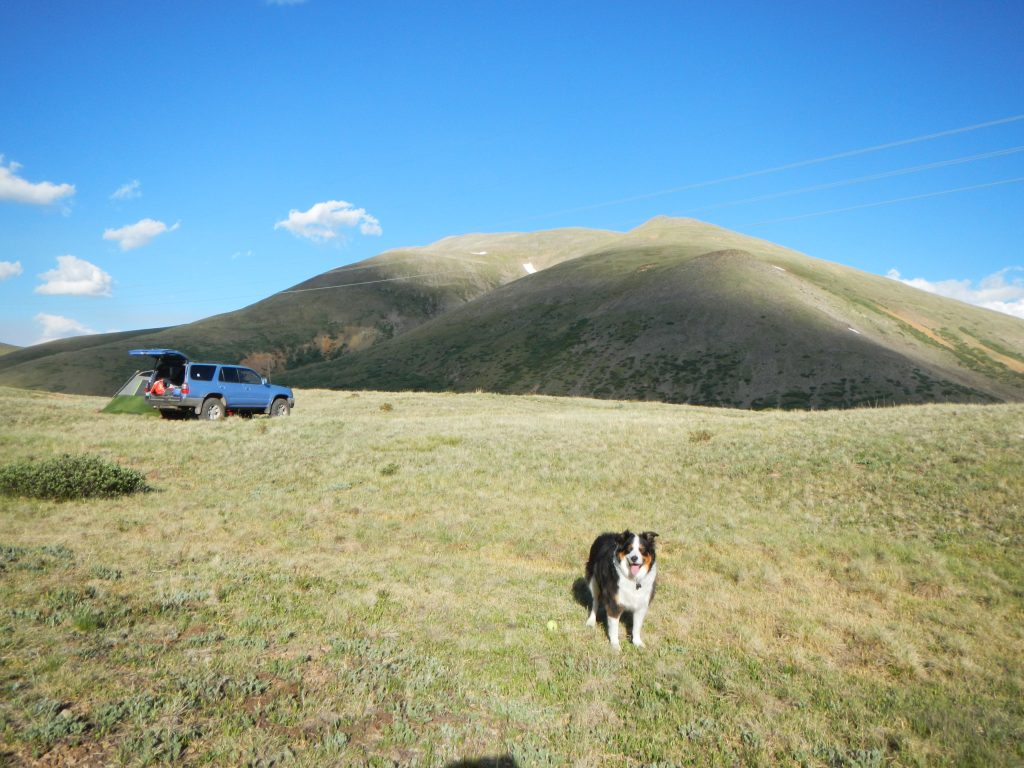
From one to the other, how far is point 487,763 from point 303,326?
472 feet

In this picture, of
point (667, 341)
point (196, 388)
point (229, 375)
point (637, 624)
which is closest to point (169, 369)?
point (196, 388)

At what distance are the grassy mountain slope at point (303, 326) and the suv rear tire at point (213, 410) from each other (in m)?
90.6

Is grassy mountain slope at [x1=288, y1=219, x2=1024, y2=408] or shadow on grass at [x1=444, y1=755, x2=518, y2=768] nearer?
shadow on grass at [x1=444, y1=755, x2=518, y2=768]

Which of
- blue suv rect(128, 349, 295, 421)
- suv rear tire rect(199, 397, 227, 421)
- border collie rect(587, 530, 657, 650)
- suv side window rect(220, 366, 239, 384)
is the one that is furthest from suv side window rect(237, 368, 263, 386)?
border collie rect(587, 530, 657, 650)

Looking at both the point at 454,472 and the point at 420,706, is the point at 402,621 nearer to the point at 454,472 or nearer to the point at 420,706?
the point at 420,706

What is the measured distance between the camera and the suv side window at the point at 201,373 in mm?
24625

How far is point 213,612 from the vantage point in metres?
7.27

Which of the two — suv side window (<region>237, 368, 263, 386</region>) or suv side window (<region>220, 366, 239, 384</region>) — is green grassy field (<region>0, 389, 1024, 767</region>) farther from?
suv side window (<region>237, 368, 263, 386</region>)

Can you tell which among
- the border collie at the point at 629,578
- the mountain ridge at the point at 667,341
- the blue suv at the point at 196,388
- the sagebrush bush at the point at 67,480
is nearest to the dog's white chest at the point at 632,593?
the border collie at the point at 629,578

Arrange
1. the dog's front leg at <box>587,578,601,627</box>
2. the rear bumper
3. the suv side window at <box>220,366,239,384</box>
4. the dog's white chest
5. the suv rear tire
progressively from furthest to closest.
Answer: the suv side window at <box>220,366,239,384</box> → the suv rear tire → the rear bumper → the dog's front leg at <box>587,578,601,627</box> → the dog's white chest

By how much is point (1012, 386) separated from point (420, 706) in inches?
3401

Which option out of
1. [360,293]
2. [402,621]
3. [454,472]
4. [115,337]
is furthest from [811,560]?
[115,337]

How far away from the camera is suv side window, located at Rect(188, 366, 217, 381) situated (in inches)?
969

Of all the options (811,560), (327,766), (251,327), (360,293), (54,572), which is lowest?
(811,560)
